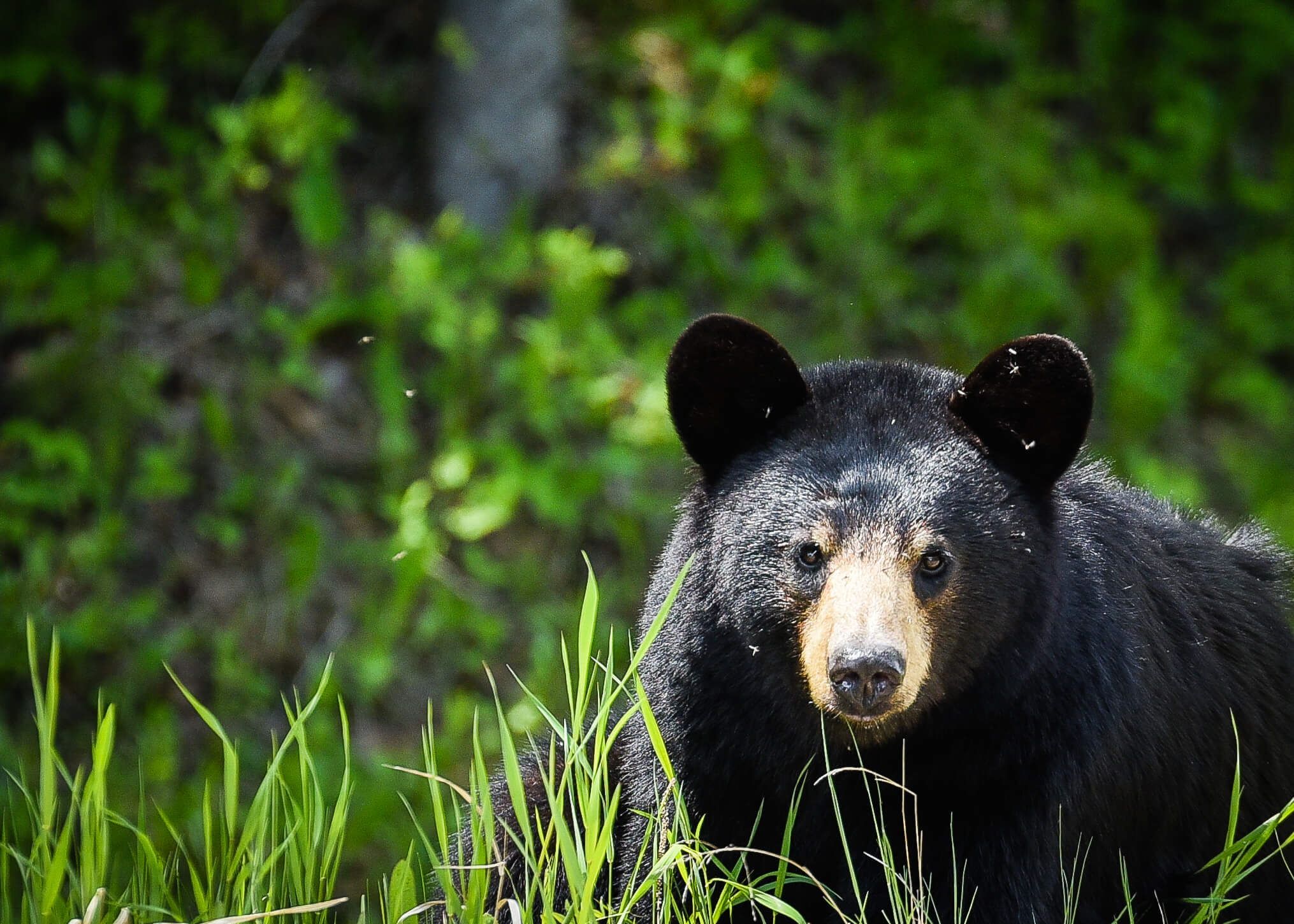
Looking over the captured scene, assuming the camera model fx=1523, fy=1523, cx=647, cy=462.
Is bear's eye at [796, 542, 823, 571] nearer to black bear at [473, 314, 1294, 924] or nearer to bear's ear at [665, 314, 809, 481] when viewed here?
black bear at [473, 314, 1294, 924]

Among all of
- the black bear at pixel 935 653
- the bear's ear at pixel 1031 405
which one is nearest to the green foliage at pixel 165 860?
the black bear at pixel 935 653

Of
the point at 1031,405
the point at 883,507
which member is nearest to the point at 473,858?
the point at 883,507

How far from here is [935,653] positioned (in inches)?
119

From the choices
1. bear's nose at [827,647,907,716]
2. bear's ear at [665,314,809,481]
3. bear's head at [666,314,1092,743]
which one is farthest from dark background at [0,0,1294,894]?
bear's nose at [827,647,907,716]

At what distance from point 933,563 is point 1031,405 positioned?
1.27 feet

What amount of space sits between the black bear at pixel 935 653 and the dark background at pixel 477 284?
9.05 ft

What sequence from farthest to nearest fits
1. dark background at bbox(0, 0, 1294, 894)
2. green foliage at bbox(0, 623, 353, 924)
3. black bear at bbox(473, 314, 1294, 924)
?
dark background at bbox(0, 0, 1294, 894) < black bear at bbox(473, 314, 1294, 924) < green foliage at bbox(0, 623, 353, 924)

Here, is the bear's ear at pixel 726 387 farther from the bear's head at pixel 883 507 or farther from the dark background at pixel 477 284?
the dark background at pixel 477 284

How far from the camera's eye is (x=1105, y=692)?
122 inches

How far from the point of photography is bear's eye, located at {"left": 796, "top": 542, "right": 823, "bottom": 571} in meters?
3.05

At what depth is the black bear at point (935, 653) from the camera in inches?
118

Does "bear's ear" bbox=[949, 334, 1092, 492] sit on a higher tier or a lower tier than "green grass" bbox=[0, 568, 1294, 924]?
higher

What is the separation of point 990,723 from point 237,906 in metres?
1.51

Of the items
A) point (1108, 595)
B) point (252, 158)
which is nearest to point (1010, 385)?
point (1108, 595)
